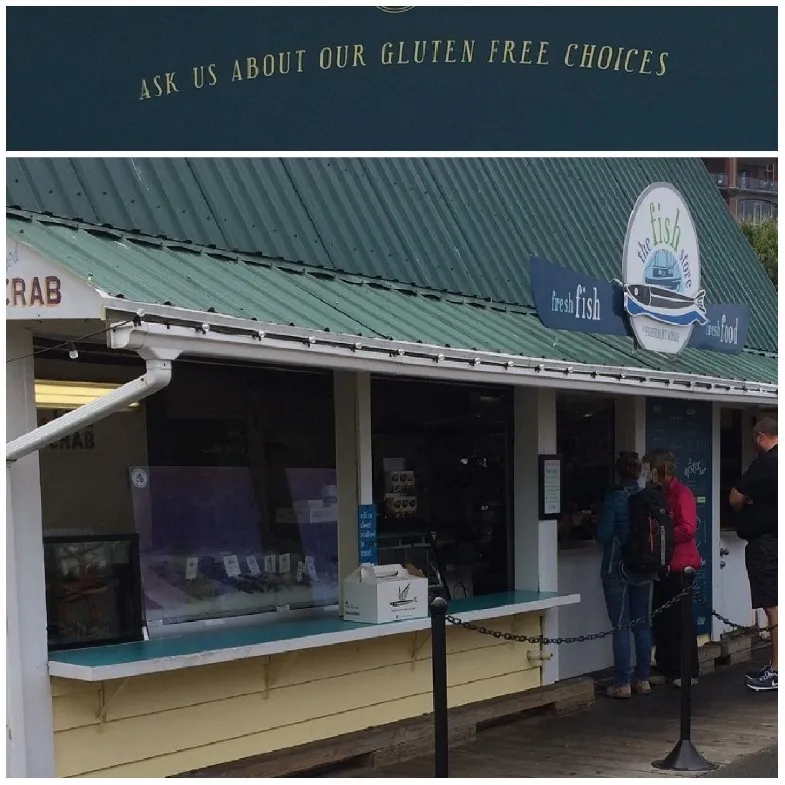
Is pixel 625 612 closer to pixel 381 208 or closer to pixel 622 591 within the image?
pixel 622 591

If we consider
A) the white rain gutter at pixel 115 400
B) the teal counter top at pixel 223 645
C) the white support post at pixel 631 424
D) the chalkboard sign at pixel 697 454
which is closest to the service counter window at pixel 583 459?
the white support post at pixel 631 424

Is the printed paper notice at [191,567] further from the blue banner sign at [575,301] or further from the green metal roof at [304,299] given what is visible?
the blue banner sign at [575,301]

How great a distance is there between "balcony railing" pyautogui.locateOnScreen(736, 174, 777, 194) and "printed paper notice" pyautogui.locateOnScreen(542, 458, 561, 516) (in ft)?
195

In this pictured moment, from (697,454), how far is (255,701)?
5.44m

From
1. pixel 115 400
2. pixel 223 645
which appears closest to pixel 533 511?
pixel 223 645

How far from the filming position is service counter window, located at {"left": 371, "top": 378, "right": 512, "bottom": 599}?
794 centimetres

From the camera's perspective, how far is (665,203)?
30.4 feet

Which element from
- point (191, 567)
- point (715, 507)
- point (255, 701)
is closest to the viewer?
point (255, 701)

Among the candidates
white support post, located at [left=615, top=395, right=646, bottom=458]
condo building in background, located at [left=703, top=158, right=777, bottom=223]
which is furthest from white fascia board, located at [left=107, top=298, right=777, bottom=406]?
condo building in background, located at [left=703, top=158, right=777, bottom=223]

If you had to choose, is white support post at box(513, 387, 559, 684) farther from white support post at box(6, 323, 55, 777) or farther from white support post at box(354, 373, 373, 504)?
white support post at box(6, 323, 55, 777)

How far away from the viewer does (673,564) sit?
9.18 metres

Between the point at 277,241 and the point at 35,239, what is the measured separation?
2.09 metres

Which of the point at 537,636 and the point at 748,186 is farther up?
the point at 748,186

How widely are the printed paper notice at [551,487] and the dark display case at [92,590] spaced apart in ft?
11.2
